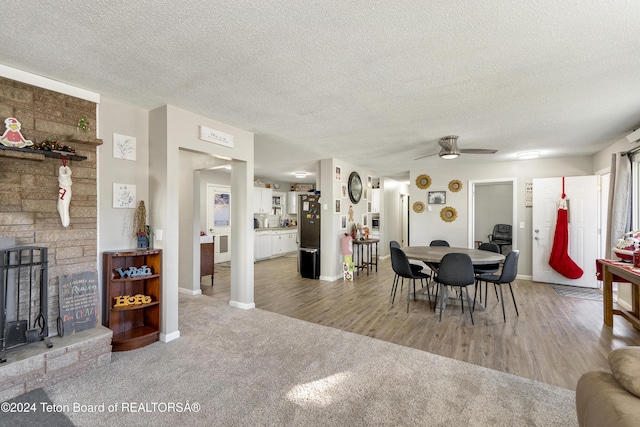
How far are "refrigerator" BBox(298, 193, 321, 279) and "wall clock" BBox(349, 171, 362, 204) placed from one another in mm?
887

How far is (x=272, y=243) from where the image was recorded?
8.33m

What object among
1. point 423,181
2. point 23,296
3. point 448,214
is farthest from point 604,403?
point 423,181

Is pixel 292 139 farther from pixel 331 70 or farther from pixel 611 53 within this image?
pixel 611 53

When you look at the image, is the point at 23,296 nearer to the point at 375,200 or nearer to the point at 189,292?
the point at 189,292

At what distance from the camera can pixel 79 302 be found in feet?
8.06

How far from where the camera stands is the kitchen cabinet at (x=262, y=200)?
806cm

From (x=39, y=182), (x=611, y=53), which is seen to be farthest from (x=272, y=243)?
(x=611, y=53)

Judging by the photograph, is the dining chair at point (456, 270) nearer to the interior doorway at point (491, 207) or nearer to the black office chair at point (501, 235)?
the black office chair at point (501, 235)

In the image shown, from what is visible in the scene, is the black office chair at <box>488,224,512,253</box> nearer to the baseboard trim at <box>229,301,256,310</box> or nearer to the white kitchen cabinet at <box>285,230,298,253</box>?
the white kitchen cabinet at <box>285,230,298,253</box>

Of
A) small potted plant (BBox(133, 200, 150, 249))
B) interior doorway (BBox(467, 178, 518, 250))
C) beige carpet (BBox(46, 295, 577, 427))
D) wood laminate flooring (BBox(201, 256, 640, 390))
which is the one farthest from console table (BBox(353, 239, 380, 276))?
small potted plant (BBox(133, 200, 150, 249))

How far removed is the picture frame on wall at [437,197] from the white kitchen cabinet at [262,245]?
14.5 ft

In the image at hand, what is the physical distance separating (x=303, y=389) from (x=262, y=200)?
6613 mm

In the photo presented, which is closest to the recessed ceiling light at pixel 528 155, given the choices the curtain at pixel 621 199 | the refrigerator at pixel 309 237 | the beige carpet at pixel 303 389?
the curtain at pixel 621 199

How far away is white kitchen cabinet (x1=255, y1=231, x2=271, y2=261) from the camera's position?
775 cm
